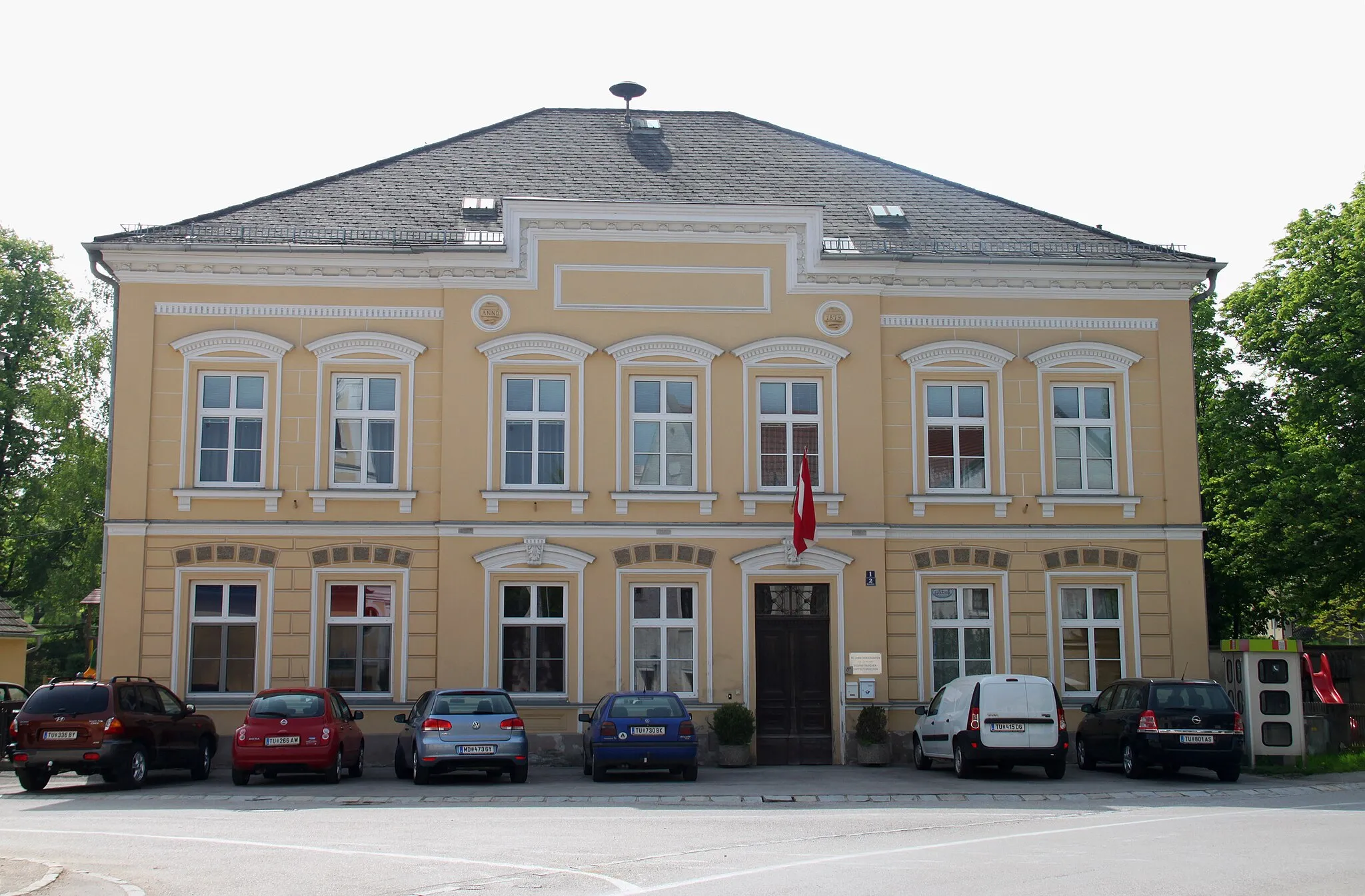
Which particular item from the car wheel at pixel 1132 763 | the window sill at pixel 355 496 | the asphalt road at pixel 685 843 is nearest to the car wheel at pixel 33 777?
the asphalt road at pixel 685 843

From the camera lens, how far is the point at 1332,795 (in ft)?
58.1

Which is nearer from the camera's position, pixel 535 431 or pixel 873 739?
pixel 873 739

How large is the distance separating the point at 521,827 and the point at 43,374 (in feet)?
115

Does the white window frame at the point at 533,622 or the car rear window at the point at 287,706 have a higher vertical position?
the white window frame at the point at 533,622

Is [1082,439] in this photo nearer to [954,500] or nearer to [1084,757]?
[954,500]

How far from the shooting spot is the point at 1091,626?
24922mm

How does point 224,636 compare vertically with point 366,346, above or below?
below

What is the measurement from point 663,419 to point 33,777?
1164cm

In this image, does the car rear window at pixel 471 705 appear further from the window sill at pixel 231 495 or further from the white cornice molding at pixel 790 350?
the white cornice molding at pixel 790 350

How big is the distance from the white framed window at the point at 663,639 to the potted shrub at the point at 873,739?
3042 millimetres

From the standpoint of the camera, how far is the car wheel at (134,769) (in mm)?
18984

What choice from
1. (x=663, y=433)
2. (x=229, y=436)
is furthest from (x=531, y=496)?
(x=229, y=436)

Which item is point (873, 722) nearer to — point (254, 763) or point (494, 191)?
point (254, 763)

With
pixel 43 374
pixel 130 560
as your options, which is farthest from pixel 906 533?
pixel 43 374
